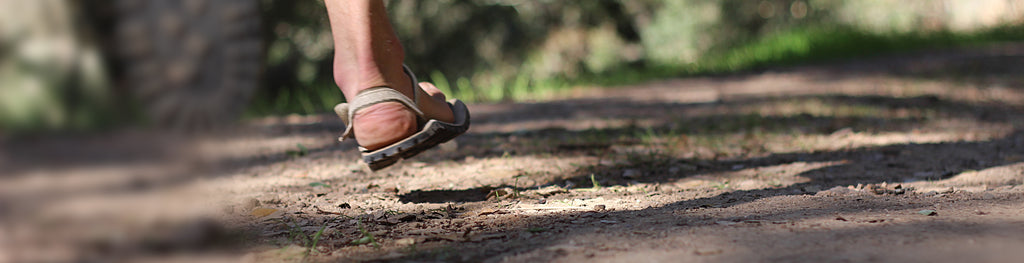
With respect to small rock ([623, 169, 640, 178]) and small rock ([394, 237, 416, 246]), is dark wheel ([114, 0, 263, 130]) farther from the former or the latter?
small rock ([623, 169, 640, 178])

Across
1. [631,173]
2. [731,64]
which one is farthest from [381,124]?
[731,64]

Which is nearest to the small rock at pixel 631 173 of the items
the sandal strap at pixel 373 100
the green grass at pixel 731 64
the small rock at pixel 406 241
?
the sandal strap at pixel 373 100

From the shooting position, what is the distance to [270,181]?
2.28 m

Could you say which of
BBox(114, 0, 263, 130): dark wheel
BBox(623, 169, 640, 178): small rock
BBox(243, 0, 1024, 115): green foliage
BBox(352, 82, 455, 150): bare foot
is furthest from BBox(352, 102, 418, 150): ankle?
BBox(243, 0, 1024, 115): green foliage

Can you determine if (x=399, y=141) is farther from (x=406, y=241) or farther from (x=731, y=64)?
(x=731, y=64)

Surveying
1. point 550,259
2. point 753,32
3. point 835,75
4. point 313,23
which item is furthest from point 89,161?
point 753,32

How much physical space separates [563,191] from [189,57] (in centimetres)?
105

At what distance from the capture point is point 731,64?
7.29 metres

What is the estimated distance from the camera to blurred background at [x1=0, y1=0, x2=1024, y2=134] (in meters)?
0.91

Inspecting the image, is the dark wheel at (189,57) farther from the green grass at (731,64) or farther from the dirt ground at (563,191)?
the green grass at (731,64)

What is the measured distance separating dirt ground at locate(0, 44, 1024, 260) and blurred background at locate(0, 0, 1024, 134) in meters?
0.08

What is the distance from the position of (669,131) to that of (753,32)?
27.8ft

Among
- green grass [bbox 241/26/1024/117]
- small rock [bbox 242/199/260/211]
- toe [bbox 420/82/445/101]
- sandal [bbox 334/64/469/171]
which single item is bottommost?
small rock [bbox 242/199/260/211]

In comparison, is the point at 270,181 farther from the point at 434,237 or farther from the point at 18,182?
the point at 18,182
